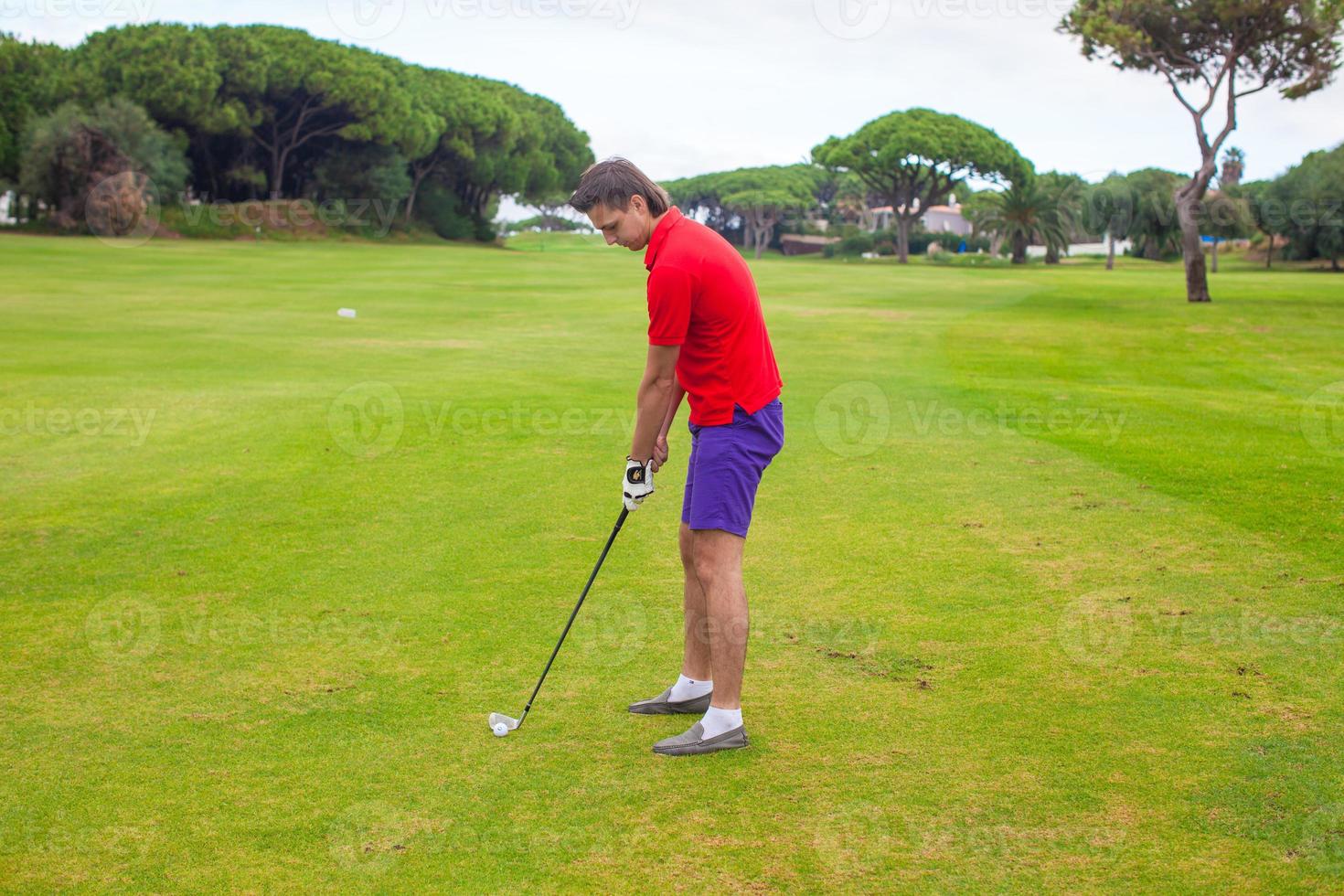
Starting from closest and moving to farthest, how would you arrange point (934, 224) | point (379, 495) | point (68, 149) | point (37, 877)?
point (37, 877) → point (379, 495) → point (68, 149) → point (934, 224)

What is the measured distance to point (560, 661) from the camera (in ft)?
19.9

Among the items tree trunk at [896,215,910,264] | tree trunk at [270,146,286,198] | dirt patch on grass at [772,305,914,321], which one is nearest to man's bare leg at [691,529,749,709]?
dirt patch on grass at [772,305,914,321]

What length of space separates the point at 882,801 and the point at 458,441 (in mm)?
7976

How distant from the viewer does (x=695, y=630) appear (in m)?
5.57

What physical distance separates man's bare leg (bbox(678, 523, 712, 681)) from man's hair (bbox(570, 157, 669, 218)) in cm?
151

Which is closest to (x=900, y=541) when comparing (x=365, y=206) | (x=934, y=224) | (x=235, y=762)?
(x=235, y=762)

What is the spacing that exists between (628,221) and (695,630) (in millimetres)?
1951

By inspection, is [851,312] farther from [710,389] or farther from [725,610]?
[725,610]

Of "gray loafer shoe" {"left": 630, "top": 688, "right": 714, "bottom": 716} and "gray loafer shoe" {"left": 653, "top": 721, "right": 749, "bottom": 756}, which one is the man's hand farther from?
"gray loafer shoe" {"left": 653, "top": 721, "right": 749, "bottom": 756}

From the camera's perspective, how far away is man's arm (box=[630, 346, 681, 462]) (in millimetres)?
5031

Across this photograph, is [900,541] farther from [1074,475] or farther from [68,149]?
[68,149]

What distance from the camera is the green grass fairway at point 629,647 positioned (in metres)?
4.18

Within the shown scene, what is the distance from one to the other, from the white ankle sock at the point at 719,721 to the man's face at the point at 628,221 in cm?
208

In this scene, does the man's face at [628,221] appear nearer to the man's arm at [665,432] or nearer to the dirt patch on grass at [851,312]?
the man's arm at [665,432]
